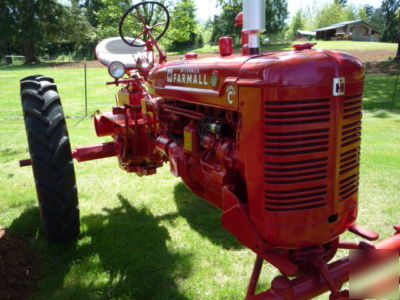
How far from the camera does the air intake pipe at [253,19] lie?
2.26 m

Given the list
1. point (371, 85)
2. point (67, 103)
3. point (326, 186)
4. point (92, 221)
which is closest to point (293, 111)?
point (326, 186)

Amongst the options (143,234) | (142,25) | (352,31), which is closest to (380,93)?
(142,25)

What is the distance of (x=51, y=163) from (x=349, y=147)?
91.2 inches

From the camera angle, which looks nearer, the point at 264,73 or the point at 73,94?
the point at 264,73

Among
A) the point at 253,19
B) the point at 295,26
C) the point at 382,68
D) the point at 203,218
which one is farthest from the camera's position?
the point at 295,26

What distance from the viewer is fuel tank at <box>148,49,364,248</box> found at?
5.76ft

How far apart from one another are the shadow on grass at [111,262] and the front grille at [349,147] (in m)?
1.46

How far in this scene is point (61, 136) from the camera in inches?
126

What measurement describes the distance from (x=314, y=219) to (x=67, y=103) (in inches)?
479

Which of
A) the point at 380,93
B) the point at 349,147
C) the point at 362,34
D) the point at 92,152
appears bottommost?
the point at 380,93

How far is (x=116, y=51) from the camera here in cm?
453

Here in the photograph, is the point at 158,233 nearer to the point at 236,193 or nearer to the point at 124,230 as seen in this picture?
the point at 124,230

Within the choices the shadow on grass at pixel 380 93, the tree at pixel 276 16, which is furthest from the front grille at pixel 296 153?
the tree at pixel 276 16

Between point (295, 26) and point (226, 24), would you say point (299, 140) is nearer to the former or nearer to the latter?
point (226, 24)
